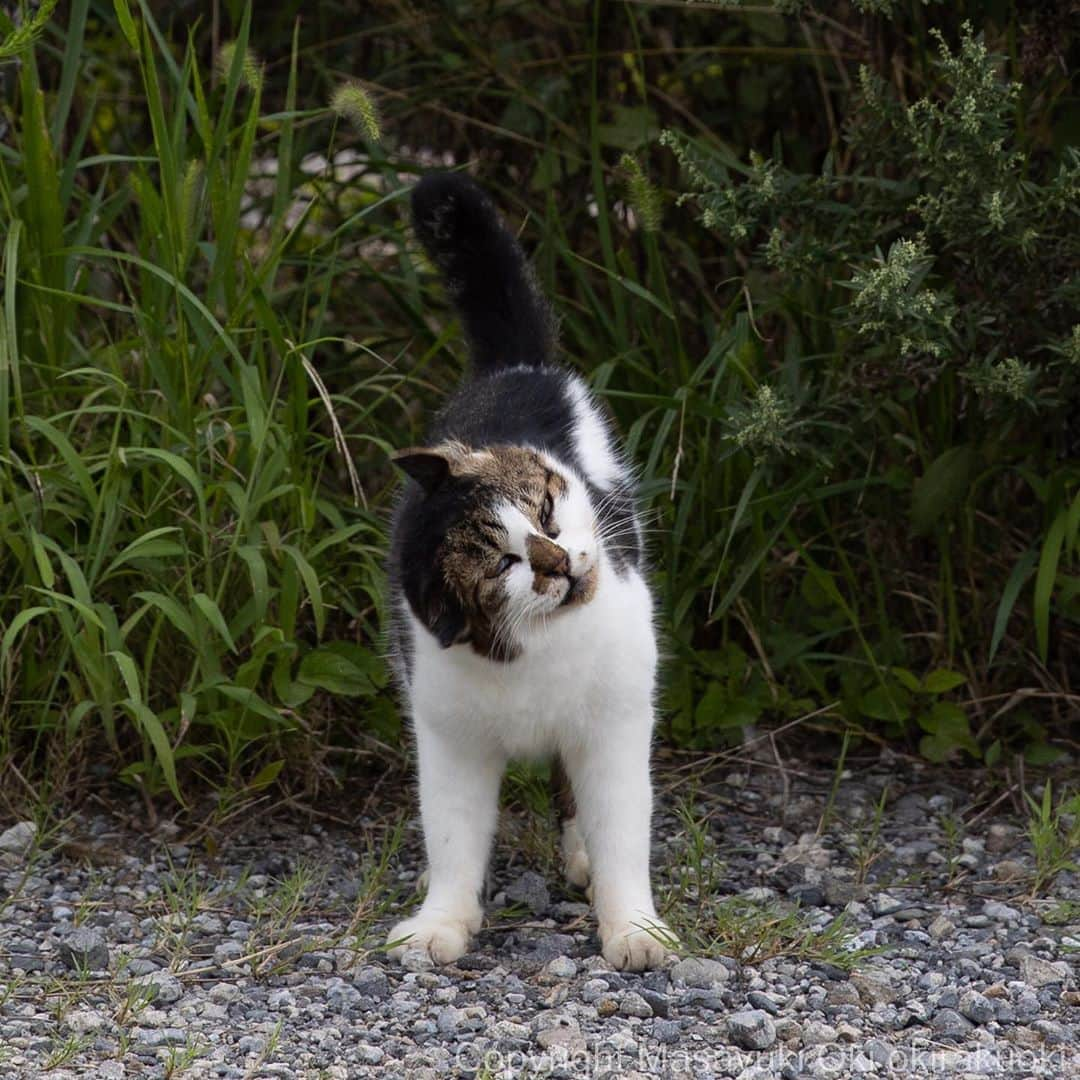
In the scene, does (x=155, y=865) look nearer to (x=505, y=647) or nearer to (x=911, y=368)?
(x=505, y=647)

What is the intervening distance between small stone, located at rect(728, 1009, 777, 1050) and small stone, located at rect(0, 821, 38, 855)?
5.53ft

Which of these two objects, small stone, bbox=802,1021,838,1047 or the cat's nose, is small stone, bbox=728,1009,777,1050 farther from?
the cat's nose

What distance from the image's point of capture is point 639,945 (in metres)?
3.19

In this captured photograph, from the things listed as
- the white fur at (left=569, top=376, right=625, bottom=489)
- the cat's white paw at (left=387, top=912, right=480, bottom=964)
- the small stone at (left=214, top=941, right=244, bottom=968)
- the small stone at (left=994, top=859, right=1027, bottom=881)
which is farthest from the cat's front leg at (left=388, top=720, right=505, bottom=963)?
the small stone at (left=994, top=859, right=1027, bottom=881)

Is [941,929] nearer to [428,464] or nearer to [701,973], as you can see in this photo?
[701,973]

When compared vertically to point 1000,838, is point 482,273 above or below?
above

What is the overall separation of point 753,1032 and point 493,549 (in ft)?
3.12

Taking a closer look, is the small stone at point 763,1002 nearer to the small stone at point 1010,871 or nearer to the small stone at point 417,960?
the small stone at point 417,960

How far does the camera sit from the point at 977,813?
4.05 metres

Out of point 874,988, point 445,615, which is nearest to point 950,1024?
point 874,988

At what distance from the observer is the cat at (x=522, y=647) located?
3055mm

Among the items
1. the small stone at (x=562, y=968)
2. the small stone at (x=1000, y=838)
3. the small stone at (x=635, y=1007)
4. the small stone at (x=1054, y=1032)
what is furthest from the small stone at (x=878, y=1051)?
the small stone at (x=1000, y=838)

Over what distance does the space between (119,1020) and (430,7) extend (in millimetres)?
3430

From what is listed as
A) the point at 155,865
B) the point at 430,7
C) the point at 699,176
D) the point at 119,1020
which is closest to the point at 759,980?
the point at 119,1020
